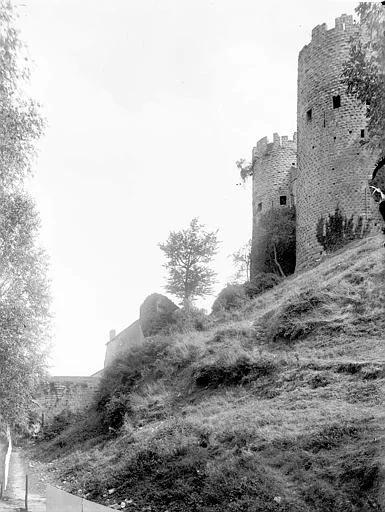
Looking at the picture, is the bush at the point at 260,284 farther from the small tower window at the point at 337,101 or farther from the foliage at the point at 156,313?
the small tower window at the point at 337,101

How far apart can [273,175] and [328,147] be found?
917 cm

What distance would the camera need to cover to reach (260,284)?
30844 millimetres

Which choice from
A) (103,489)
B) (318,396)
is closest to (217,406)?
(318,396)

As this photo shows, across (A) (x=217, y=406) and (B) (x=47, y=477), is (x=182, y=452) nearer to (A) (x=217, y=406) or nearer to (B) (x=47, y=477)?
(A) (x=217, y=406)

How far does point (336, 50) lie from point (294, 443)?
23.4m

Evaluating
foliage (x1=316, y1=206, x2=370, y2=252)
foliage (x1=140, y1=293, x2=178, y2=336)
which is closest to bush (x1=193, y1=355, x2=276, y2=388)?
foliage (x1=140, y1=293, x2=178, y2=336)

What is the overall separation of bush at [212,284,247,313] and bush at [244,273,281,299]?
397mm

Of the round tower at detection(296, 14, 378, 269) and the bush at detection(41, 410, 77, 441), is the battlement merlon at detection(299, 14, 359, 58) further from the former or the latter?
the bush at detection(41, 410, 77, 441)

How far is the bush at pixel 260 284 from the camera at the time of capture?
3014 cm

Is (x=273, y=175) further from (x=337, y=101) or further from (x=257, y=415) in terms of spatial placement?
(x=257, y=415)

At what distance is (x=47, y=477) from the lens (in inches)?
596

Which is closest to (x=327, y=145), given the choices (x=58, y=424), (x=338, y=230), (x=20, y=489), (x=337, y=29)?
(x=338, y=230)

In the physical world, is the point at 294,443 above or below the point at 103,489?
above

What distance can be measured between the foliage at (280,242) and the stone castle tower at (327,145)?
6.80ft
